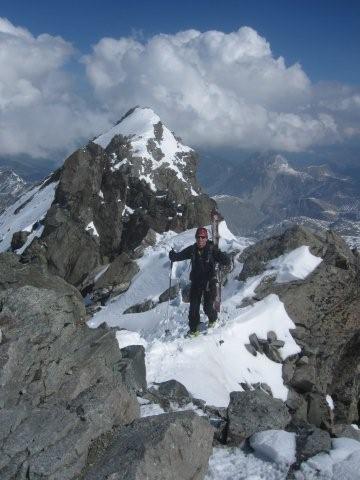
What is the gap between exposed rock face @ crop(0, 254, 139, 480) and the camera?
820 centimetres

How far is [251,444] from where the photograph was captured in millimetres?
9938

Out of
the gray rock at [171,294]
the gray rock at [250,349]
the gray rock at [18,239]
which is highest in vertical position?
the gray rock at [18,239]

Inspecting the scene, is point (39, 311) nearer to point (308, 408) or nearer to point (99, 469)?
point (99, 469)

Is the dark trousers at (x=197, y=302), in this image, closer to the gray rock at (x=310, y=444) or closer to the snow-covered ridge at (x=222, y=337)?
the snow-covered ridge at (x=222, y=337)

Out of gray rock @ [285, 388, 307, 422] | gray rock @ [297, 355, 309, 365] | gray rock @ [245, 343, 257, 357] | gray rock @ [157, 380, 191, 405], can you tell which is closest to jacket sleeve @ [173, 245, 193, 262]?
gray rock @ [157, 380, 191, 405]

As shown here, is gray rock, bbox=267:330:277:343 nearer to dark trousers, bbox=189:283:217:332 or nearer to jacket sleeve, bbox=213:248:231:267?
dark trousers, bbox=189:283:217:332

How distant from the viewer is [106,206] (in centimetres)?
6144

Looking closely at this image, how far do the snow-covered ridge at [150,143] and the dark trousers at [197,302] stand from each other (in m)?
49.1

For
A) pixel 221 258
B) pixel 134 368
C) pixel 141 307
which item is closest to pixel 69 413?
pixel 134 368

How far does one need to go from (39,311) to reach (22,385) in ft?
6.11

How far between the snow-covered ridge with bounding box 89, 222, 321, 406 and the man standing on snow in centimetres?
119

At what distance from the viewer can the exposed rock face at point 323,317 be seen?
2030 cm

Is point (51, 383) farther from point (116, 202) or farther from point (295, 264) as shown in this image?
point (116, 202)

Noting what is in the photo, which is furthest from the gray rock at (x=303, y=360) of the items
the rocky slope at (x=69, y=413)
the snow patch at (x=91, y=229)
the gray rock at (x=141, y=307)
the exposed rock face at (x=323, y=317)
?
the snow patch at (x=91, y=229)
